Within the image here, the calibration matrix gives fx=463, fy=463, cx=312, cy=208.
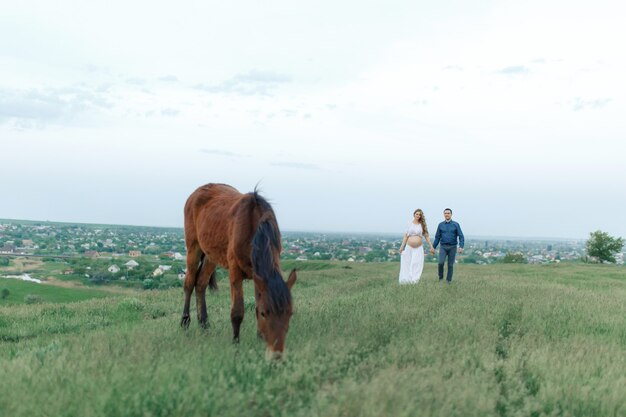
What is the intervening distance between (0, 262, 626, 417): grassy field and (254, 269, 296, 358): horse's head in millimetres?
242

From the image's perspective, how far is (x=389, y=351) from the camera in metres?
6.19

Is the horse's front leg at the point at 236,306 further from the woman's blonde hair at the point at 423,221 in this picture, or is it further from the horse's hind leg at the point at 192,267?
the woman's blonde hair at the point at 423,221

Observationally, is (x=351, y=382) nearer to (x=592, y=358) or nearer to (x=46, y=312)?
(x=592, y=358)

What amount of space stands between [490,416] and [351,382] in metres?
1.29

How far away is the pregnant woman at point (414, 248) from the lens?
53.4 feet

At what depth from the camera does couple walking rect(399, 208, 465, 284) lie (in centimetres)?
1617

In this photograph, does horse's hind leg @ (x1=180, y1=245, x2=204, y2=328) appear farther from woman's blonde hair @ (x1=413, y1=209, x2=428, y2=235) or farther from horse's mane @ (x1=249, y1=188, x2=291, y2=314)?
woman's blonde hair @ (x1=413, y1=209, x2=428, y2=235)

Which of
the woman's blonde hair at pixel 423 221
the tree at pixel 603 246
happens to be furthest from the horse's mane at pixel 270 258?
the tree at pixel 603 246

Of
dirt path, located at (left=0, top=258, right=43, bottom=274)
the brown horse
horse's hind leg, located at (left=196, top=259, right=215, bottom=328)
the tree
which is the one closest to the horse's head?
the brown horse

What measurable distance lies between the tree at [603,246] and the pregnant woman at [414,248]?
48773 millimetres

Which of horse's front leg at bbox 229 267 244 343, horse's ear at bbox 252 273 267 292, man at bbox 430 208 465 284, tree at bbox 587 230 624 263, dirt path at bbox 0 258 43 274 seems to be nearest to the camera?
horse's ear at bbox 252 273 267 292

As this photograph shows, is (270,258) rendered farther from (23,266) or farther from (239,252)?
(23,266)

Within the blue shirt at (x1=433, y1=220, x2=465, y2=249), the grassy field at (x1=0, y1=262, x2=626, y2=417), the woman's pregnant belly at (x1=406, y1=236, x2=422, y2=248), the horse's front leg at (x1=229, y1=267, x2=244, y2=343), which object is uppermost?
the blue shirt at (x1=433, y1=220, x2=465, y2=249)

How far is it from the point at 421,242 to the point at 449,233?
1.02 metres
